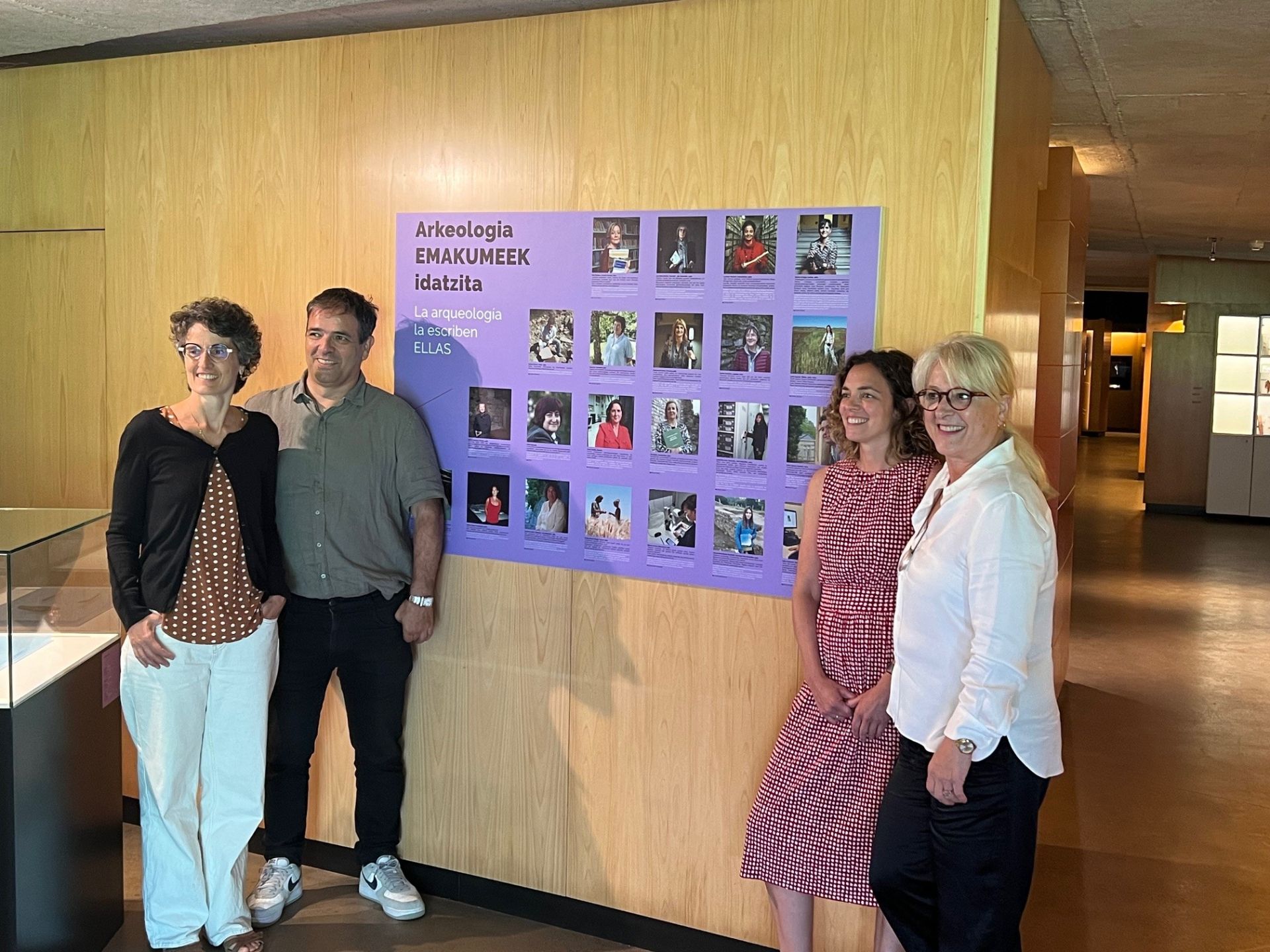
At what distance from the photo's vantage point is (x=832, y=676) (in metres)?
3.23

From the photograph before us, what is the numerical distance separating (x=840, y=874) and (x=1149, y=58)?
3.42 meters

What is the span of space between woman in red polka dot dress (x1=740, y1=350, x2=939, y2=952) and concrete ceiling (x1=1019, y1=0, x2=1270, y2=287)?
1693 millimetres

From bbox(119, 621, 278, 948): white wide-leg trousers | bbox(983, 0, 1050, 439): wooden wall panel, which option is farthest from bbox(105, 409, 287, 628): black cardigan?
bbox(983, 0, 1050, 439): wooden wall panel

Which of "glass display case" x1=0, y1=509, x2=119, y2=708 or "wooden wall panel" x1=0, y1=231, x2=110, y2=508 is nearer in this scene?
"glass display case" x1=0, y1=509, x2=119, y2=708

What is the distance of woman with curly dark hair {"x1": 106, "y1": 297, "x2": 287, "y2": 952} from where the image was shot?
137 inches

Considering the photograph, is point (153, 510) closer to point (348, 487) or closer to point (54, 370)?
point (348, 487)

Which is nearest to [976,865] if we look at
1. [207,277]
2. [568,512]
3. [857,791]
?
[857,791]

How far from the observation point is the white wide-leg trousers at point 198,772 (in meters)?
3.55

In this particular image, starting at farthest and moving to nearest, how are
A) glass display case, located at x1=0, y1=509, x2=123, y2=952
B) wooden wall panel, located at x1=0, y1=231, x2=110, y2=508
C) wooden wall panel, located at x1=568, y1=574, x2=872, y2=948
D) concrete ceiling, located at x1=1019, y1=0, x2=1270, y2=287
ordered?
wooden wall panel, located at x1=0, y1=231, x2=110, y2=508
concrete ceiling, located at x1=1019, y1=0, x2=1270, y2=287
wooden wall panel, located at x1=568, y1=574, x2=872, y2=948
glass display case, located at x1=0, y1=509, x2=123, y2=952

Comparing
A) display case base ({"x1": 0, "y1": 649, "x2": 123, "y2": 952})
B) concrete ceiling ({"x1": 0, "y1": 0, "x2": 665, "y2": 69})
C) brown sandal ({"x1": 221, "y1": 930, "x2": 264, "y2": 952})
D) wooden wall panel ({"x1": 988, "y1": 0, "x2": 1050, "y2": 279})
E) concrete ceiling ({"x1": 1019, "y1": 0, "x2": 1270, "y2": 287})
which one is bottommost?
brown sandal ({"x1": 221, "y1": 930, "x2": 264, "y2": 952})

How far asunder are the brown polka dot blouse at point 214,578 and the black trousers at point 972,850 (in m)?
2.00

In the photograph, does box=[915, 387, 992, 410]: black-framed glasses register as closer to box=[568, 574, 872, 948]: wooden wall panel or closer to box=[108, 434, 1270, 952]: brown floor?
box=[568, 574, 872, 948]: wooden wall panel

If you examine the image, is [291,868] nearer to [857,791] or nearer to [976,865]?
[857,791]

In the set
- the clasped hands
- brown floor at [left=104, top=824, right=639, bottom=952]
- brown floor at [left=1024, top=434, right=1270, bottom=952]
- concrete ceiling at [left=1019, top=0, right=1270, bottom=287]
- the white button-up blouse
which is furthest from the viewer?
brown floor at [left=1024, top=434, right=1270, bottom=952]
